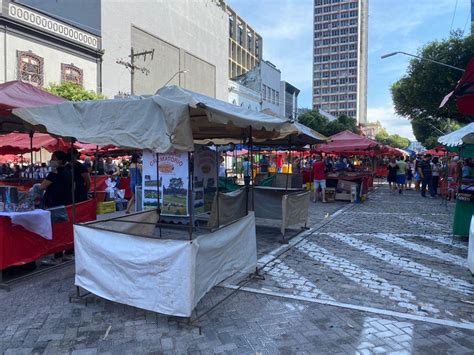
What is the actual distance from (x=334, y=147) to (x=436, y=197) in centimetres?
568

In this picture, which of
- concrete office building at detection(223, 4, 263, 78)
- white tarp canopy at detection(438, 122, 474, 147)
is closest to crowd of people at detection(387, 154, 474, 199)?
white tarp canopy at detection(438, 122, 474, 147)

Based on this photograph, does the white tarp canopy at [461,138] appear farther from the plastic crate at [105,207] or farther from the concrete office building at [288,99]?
the concrete office building at [288,99]

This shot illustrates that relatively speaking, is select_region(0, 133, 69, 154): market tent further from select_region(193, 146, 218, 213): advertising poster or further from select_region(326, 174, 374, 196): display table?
select_region(326, 174, 374, 196): display table

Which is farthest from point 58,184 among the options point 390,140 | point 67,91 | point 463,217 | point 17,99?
point 390,140

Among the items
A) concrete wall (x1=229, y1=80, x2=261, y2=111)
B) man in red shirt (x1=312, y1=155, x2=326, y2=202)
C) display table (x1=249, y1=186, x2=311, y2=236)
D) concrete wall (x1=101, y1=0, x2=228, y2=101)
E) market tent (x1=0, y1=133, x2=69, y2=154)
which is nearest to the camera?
display table (x1=249, y1=186, x2=311, y2=236)

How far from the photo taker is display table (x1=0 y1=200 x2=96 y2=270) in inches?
204

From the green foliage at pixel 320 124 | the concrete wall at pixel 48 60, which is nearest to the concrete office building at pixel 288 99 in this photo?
the green foliage at pixel 320 124

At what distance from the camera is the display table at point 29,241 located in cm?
518

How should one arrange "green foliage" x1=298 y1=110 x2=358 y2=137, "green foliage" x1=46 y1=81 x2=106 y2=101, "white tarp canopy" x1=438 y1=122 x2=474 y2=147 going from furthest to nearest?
1. "green foliage" x1=298 y1=110 x2=358 y2=137
2. "green foliage" x1=46 y1=81 x2=106 y2=101
3. "white tarp canopy" x1=438 y1=122 x2=474 y2=147

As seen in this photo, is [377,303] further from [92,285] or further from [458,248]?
[458,248]

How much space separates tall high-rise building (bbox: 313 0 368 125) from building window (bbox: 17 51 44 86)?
423ft

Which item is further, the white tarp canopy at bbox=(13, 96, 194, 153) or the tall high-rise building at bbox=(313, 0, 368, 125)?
the tall high-rise building at bbox=(313, 0, 368, 125)

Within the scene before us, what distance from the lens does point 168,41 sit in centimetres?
3909

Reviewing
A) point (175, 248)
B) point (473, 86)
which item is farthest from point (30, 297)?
point (473, 86)
